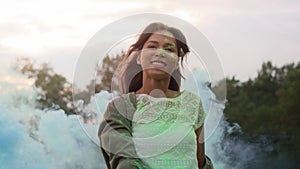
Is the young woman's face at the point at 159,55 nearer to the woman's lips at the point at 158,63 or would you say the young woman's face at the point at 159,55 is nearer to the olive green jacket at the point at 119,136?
the woman's lips at the point at 158,63

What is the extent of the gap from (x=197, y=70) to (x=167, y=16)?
0.17 metres

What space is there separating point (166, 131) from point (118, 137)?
5.2 inches

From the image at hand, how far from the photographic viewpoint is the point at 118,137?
6.23 ft

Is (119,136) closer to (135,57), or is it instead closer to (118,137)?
(118,137)

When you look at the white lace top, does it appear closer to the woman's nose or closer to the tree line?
the woman's nose

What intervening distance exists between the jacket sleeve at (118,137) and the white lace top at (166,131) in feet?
0.07

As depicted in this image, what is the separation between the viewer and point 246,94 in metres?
10.8

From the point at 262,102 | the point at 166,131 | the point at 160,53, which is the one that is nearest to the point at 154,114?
the point at 166,131

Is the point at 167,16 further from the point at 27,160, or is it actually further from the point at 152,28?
the point at 27,160

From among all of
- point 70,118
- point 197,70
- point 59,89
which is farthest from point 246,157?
point 197,70

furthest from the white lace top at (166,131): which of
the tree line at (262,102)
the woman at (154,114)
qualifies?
the tree line at (262,102)

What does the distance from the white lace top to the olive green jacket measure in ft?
0.07

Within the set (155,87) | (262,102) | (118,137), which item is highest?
(155,87)

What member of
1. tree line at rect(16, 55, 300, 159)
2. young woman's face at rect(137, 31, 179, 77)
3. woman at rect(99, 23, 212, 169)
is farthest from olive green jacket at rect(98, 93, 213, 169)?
tree line at rect(16, 55, 300, 159)
